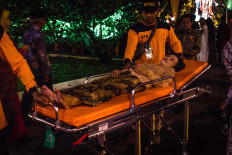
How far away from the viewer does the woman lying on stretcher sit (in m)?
2.52

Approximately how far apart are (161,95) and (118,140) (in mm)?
1644

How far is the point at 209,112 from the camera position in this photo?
230 inches

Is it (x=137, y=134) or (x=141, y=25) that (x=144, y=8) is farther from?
(x=137, y=134)

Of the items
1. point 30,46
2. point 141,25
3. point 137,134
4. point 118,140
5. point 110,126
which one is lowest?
point 118,140

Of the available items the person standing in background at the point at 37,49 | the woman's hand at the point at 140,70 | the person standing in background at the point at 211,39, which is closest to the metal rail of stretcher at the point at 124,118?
the woman's hand at the point at 140,70

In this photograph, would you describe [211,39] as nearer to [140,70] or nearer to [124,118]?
[140,70]

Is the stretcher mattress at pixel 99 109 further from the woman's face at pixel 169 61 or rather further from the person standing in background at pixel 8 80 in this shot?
the woman's face at pixel 169 61

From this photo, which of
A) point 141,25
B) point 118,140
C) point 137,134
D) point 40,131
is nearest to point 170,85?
point 137,134

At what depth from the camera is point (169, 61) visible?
4164mm

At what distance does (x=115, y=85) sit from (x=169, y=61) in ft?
4.76

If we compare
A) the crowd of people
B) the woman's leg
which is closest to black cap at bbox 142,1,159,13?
the crowd of people

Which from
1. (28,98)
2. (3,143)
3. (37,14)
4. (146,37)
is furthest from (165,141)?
(37,14)

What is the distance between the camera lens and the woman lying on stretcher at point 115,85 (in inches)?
99.0

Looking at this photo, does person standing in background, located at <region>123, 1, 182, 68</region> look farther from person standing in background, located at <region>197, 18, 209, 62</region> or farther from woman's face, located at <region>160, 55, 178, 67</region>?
person standing in background, located at <region>197, 18, 209, 62</region>
